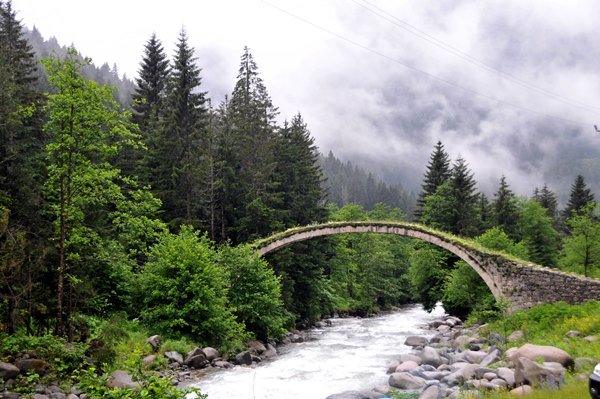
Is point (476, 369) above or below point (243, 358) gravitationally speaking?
above

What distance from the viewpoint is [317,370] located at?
17547mm

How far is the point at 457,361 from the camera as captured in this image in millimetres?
16641

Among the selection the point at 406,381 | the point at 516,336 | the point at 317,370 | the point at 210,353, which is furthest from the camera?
the point at 516,336

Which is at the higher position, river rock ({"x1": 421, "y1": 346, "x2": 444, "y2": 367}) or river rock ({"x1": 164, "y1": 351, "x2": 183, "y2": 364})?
river rock ({"x1": 164, "y1": 351, "x2": 183, "y2": 364})

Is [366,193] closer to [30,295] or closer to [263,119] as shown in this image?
[263,119]

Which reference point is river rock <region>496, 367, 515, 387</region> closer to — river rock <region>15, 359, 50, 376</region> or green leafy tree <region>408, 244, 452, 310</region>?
river rock <region>15, 359, 50, 376</region>

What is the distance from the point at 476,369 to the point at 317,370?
6710 mm

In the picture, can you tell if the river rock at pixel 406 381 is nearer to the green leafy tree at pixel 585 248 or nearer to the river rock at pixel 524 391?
the river rock at pixel 524 391

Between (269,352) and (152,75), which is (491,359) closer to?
(269,352)

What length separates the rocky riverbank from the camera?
9288mm

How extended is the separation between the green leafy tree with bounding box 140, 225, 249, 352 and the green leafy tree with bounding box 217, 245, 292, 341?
6.71ft

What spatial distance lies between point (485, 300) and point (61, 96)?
23629 mm

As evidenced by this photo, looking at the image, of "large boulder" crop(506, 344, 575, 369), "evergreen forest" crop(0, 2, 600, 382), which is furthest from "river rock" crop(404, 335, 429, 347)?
"large boulder" crop(506, 344, 575, 369)

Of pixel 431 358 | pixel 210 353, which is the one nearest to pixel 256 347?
pixel 210 353
